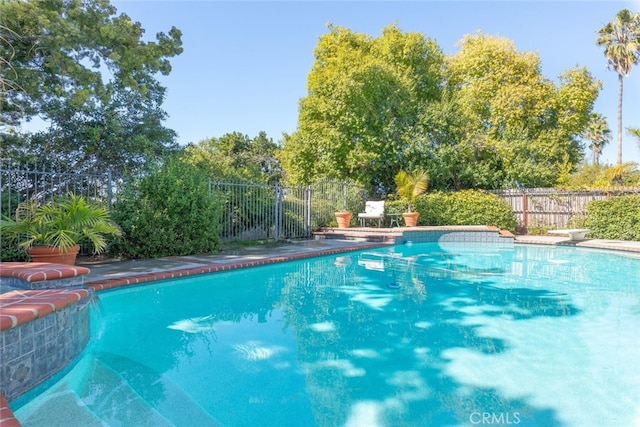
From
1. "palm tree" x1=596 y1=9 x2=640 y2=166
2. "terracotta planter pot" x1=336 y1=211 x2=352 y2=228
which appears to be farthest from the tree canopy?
"palm tree" x1=596 y1=9 x2=640 y2=166

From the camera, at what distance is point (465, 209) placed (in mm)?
14602

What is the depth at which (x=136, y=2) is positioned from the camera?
8758mm

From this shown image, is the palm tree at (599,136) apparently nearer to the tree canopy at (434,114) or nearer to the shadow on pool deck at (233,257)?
the tree canopy at (434,114)

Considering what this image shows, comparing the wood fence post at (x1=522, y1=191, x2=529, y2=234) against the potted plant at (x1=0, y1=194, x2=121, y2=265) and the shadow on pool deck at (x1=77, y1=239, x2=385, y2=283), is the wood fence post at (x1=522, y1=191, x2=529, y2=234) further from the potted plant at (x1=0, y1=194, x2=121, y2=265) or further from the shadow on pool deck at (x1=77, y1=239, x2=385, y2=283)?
the potted plant at (x1=0, y1=194, x2=121, y2=265)

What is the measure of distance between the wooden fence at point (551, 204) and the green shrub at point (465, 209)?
562 mm

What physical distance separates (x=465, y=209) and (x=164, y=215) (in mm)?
11167

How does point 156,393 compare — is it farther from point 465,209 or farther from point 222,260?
point 465,209

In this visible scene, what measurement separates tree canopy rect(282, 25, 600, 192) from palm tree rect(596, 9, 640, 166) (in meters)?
4.79

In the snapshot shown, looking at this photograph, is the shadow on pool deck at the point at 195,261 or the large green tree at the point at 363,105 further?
the large green tree at the point at 363,105

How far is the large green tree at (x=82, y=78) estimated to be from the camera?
763cm

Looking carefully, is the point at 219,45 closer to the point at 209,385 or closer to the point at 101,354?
the point at 101,354

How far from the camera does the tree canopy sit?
53.6 feet

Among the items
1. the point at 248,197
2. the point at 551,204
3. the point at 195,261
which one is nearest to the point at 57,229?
the point at 195,261

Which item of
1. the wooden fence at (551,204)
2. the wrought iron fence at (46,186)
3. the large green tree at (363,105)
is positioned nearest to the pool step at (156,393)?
the wrought iron fence at (46,186)
